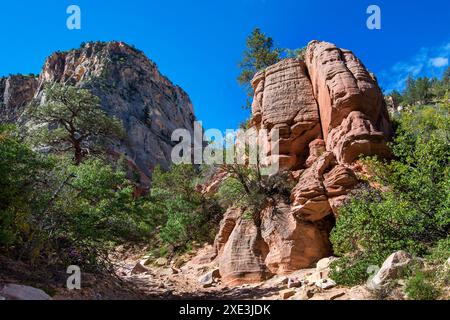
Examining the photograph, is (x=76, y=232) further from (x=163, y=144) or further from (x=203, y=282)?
(x=163, y=144)

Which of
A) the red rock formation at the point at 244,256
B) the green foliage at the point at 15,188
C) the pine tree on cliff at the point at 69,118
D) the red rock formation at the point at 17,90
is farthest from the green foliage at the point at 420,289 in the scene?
the red rock formation at the point at 17,90

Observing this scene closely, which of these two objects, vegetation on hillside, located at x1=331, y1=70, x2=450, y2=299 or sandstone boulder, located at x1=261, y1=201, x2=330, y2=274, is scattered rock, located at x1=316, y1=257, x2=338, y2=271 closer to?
vegetation on hillside, located at x1=331, y1=70, x2=450, y2=299

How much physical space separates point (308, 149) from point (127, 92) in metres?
43.4

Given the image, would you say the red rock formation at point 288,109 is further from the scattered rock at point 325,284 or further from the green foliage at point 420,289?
the green foliage at point 420,289

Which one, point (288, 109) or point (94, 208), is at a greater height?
point (288, 109)

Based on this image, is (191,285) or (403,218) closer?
(403,218)

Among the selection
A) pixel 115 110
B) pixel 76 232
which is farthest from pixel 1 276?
pixel 115 110

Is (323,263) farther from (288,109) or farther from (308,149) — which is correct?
(288,109)

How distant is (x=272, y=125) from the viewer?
19156mm

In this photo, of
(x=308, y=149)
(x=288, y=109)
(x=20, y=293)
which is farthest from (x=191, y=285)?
(x=288, y=109)

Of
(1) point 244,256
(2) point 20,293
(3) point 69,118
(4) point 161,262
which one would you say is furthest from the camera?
(3) point 69,118

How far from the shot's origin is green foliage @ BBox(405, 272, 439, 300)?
7.81 metres

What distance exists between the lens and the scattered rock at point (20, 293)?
7.40 meters

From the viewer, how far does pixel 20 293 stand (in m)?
7.56
